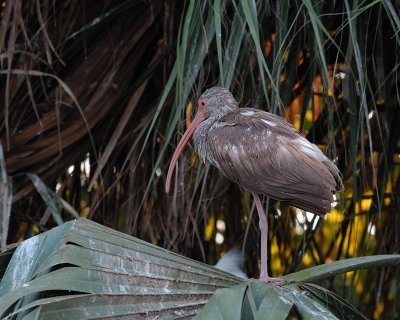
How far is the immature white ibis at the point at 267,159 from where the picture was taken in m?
3.79

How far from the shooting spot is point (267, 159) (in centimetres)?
402

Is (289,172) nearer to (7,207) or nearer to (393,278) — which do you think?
(7,207)

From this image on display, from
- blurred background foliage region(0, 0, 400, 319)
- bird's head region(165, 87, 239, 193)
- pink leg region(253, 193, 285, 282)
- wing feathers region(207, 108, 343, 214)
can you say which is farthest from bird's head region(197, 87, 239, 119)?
pink leg region(253, 193, 285, 282)

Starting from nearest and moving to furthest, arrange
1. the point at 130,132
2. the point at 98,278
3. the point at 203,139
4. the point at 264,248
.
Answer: the point at 98,278 → the point at 264,248 → the point at 203,139 → the point at 130,132

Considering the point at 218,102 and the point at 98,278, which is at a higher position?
the point at 218,102

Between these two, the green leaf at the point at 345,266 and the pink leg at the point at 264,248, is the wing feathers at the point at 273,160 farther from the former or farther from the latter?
the green leaf at the point at 345,266

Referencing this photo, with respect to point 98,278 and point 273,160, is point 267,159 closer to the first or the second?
point 273,160

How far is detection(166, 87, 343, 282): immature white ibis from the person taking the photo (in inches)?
149

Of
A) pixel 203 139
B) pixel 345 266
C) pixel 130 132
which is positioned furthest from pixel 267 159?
pixel 130 132

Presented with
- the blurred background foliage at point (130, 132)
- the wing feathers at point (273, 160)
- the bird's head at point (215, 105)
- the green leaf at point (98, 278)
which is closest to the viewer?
the green leaf at point (98, 278)

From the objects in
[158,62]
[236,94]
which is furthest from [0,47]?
[236,94]

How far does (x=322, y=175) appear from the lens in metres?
3.75

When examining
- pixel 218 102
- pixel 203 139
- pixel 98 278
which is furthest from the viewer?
pixel 218 102

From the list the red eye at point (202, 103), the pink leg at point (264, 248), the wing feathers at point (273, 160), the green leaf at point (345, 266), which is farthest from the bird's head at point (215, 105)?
the green leaf at point (345, 266)
